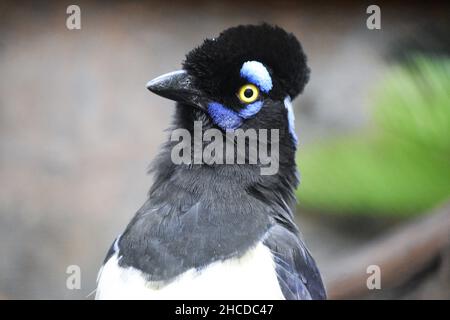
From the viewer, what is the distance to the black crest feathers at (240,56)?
205 cm

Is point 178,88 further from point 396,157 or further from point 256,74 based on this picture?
point 396,157

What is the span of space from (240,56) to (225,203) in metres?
0.40

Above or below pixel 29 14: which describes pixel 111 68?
below

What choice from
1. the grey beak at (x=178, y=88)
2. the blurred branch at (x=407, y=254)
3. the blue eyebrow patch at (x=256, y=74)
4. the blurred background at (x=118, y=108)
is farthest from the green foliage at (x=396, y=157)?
the grey beak at (x=178, y=88)

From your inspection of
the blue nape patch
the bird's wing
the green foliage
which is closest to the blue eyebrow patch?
the blue nape patch

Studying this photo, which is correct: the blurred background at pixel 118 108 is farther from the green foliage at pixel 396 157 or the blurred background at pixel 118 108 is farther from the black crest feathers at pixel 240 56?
the black crest feathers at pixel 240 56

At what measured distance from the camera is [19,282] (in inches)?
162

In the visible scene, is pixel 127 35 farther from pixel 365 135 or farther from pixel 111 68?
pixel 365 135

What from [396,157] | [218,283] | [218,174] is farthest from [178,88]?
[396,157]

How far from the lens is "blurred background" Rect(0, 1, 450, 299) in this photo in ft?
13.1

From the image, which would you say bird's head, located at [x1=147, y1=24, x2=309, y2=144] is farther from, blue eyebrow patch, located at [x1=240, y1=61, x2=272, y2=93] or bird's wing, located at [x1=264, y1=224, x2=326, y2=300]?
bird's wing, located at [x1=264, y1=224, x2=326, y2=300]

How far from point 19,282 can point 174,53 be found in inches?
61.7

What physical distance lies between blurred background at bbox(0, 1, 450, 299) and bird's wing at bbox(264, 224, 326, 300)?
4.87 ft
